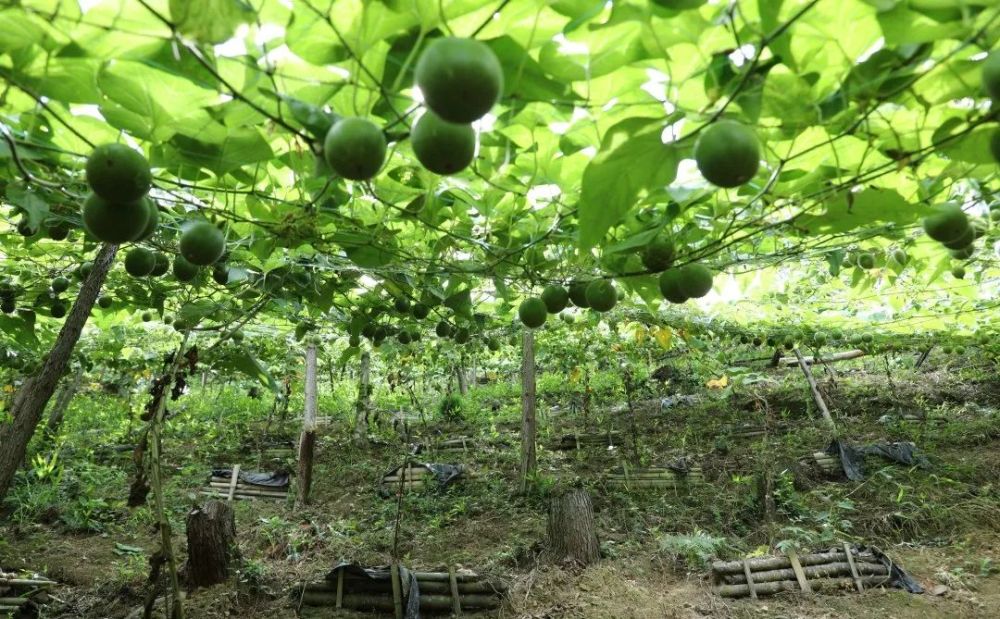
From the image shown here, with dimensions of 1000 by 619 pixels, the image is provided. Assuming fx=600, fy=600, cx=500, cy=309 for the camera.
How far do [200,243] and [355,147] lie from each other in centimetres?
88

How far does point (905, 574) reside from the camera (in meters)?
6.33

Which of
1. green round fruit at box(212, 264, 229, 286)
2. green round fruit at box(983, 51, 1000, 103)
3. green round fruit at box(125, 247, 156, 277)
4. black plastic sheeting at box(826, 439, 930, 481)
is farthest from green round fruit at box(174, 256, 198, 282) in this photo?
black plastic sheeting at box(826, 439, 930, 481)

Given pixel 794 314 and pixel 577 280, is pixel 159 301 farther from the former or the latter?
pixel 794 314

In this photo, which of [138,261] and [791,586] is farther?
[791,586]

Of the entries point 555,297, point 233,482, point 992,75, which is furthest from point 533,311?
point 233,482

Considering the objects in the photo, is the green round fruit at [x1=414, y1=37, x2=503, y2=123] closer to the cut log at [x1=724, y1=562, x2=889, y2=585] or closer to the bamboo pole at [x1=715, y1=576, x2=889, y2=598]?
the bamboo pole at [x1=715, y1=576, x2=889, y2=598]

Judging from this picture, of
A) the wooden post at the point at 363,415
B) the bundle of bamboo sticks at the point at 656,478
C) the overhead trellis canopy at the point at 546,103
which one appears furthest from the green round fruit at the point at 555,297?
the wooden post at the point at 363,415

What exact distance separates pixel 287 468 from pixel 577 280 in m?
10.7

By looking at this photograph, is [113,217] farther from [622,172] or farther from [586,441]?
[586,441]

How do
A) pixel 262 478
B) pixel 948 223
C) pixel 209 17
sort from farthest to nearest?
pixel 262 478
pixel 948 223
pixel 209 17

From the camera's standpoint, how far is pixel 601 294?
7.93ft

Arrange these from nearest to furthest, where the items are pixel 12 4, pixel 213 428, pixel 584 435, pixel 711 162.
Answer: pixel 12 4, pixel 711 162, pixel 584 435, pixel 213 428

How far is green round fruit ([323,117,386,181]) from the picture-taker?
124cm

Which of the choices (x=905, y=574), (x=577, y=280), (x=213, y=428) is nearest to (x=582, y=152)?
(x=577, y=280)
